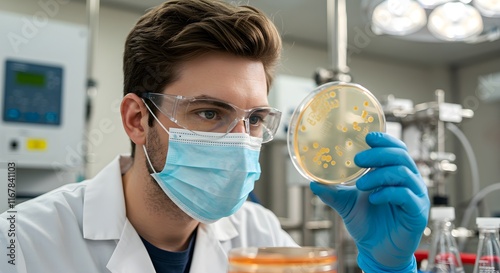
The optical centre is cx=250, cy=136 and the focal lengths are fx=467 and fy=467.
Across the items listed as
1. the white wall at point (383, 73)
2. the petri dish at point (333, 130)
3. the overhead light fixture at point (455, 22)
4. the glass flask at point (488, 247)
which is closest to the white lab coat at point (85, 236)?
the petri dish at point (333, 130)

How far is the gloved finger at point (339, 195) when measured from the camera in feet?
3.39

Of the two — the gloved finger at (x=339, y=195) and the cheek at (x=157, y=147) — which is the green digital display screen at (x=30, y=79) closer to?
the cheek at (x=157, y=147)

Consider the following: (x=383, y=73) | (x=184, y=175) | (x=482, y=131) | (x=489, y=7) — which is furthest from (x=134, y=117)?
(x=482, y=131)

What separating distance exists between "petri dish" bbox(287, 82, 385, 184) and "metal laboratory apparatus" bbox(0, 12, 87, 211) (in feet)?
5.77

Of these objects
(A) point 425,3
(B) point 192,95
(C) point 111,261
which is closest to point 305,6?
(A) point 425,3

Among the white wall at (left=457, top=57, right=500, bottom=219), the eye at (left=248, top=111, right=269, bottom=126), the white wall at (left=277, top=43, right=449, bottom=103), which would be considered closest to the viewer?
the eye at (left=248, top=111, right=269, bottom=126)

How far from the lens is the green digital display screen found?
7.55ft

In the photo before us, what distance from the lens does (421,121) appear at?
1.93 metres

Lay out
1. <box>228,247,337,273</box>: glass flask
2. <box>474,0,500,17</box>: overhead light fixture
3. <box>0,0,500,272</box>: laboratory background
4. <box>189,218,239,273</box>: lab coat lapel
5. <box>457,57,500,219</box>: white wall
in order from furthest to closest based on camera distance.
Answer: <box>457,57,500,219</box>: white wall, <box>0,0,500,272</box>: laboratory background, <box>474,0,500,17</box>: overhead light fixture, <box>189,218,239,273</box>: lab coat lapel, <box>228,247,337,273</box>: glass flask

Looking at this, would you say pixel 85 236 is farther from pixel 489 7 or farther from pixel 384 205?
pixel 489 7

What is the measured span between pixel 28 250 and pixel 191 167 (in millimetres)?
432

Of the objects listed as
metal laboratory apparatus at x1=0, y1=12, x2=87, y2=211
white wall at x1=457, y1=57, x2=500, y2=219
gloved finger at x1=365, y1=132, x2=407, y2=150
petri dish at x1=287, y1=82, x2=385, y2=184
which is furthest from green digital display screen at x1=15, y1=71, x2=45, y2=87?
white wall at x1=457, y1=57, x2=500, y2=219

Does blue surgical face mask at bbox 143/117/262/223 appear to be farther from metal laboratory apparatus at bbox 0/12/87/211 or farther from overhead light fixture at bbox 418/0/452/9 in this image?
metal laboratory apparatus at bbox 0/12/87/211

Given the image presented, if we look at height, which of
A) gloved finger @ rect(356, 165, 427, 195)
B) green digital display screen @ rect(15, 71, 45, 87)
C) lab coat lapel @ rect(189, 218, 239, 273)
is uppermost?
green digital display screen @ rect(15, 71, 45, 87)
